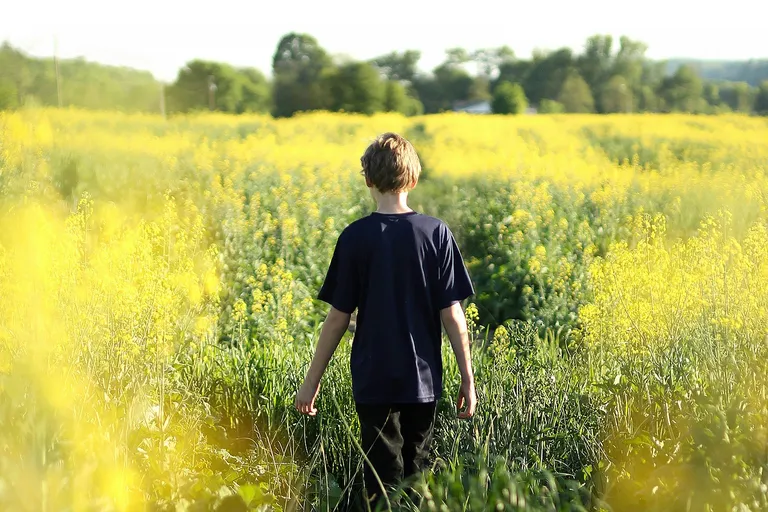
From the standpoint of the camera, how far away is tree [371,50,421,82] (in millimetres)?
30594

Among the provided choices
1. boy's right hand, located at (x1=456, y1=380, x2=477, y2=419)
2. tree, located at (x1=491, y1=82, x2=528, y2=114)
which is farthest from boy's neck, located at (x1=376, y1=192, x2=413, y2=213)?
tree, located at (x1=491, y1=82, x2=528, y2=114)

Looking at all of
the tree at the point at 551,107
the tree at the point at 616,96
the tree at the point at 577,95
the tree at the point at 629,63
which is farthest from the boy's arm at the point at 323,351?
the tree at the point at 551,107

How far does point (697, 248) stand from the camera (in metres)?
4.11

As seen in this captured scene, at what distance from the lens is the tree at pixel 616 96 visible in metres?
21.6

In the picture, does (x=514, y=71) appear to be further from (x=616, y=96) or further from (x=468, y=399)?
(x=468, y=399)

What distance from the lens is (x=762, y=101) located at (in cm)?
1082

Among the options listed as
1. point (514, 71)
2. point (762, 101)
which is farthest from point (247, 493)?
point (514, 71)

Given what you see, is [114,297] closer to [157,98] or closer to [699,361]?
[699,361]

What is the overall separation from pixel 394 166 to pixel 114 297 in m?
1.65

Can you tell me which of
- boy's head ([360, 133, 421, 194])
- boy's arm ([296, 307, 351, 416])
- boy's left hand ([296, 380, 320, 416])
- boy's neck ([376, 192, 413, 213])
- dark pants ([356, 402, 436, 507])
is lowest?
dark pants ([356, 402, 436, 507])

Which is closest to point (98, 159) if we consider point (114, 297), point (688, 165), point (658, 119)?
point (114, 297)

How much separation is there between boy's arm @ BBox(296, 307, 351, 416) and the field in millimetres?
198

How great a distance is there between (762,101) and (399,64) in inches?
881

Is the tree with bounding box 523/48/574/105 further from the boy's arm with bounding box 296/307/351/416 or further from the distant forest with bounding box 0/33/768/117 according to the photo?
the boy's arm with bounding box 296/307/351/416
